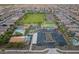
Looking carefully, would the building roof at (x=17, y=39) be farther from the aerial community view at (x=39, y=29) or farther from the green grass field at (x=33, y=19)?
the green grass field at (x=33, y=19)

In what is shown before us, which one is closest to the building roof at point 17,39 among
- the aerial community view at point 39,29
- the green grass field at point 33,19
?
the aerial community view at point 39,29

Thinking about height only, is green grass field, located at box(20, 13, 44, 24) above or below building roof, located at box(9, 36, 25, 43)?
above

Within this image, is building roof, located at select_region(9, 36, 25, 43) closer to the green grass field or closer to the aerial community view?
the aerial community view

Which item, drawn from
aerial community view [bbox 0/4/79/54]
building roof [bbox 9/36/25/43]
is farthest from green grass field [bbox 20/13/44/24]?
building roof [bbox 9/36/25/43]

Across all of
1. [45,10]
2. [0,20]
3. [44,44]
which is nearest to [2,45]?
[0,20]

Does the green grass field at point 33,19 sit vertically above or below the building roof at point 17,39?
above

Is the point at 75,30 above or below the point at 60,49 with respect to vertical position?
above
